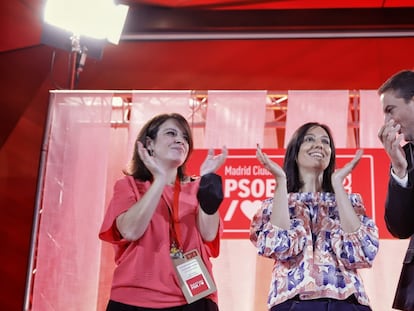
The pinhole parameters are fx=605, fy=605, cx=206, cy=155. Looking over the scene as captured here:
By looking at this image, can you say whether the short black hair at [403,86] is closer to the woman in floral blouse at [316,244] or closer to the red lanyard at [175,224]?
the woman in floral blouse at [316,244]

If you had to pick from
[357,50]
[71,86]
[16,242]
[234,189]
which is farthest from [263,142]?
[16,242]

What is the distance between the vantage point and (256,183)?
3748 mm

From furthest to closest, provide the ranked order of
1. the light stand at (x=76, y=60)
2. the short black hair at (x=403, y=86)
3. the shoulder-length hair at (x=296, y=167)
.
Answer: the light stand at (x=76, y=60), the shoulder-length hair at (x=296, y=167), the short black hair at (x=403, y=86)

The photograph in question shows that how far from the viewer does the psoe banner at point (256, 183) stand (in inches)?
143

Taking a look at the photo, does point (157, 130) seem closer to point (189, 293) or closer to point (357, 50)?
point (189, 293)

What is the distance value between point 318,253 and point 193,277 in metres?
0.43

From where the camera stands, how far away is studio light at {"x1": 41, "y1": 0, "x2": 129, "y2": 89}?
4.16 meters

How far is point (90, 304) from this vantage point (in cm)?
Result: 362

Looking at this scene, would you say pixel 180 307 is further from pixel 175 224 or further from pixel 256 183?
pixel 256 183

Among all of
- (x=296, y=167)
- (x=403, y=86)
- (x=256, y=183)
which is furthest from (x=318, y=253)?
(x=256, y=183)

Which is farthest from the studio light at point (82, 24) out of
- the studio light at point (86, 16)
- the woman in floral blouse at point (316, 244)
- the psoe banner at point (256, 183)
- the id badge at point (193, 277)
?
the id badge at point (193, 277)

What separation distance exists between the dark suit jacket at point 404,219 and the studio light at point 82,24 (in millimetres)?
2959

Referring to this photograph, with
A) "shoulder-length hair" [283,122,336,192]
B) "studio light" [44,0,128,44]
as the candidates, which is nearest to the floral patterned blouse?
"shoulder-length hair" [283,122,336,192]

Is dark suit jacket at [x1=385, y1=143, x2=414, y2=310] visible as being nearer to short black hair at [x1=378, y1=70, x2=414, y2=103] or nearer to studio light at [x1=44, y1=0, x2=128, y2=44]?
short black hair at [x1=378, y1=70, x2=414, y2=103]
